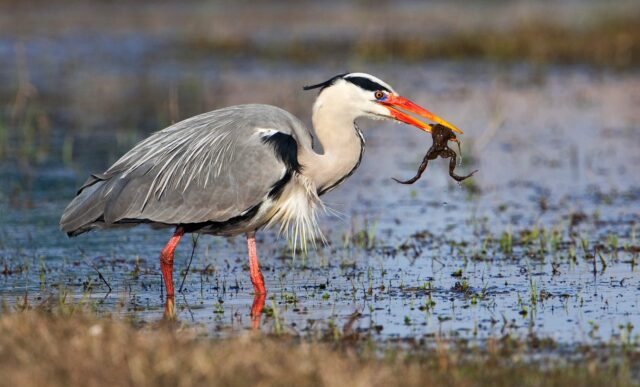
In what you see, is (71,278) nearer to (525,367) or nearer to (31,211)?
(31,211)

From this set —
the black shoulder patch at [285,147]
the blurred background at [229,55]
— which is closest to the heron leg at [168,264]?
the black shoulder patch at [285,147]

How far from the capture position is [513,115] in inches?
630

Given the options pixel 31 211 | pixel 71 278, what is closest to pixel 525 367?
pixel 71 278

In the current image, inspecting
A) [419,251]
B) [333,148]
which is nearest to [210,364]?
[333,148]

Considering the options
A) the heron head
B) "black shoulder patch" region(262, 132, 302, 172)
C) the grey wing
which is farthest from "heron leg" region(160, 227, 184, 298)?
the heron head

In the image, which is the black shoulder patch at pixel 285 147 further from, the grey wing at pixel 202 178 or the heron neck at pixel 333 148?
A: the heron neck at pixel 333 148

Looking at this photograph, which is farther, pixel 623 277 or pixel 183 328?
pixel 623 277

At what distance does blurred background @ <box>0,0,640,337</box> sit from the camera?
9203 mm

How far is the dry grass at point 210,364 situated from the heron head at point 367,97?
231 centimetres

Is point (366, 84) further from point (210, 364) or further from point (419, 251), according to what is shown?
point (210, 364)

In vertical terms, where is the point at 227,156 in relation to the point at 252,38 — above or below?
below

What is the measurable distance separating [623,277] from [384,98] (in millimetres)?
2023

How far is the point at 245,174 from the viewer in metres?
7.66

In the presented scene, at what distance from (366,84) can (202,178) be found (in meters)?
1.25
